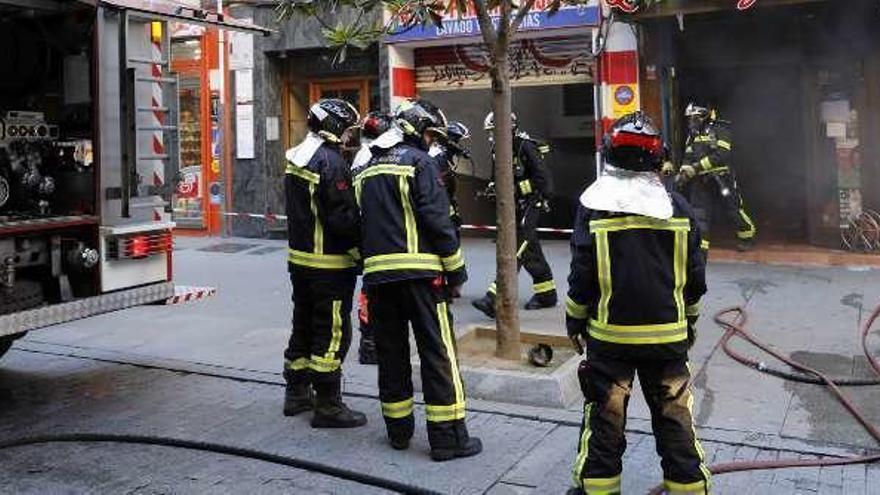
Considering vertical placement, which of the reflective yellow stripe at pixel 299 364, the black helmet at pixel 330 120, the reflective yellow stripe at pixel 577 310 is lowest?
the reflective yellow stripe at pixel 299 364

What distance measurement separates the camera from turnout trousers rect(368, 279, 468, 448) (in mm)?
4609

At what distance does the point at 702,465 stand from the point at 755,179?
1000cm

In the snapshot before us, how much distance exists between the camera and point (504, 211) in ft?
19.3

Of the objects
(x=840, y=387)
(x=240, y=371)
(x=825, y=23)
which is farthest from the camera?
(x=825, y=23)

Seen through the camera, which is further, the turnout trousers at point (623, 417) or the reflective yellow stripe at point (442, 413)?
the reflective yellow stripe at point (442, 413)

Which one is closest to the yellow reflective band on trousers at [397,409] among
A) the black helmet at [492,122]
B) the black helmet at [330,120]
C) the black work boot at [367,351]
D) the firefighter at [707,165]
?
the black helmet at [330,120]

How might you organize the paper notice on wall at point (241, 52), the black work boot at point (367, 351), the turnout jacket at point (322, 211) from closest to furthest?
the turnout jacket at point (322, 211)
the black work boot at point (367, 351)
the paper notice on wall at point (241, 52)

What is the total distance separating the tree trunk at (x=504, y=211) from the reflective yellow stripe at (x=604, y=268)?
85.0 inches

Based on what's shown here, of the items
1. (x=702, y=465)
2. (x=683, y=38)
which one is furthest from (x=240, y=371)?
(x=683, y=38)

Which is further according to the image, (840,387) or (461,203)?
(461,203)

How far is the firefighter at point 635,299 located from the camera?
11.8 feet

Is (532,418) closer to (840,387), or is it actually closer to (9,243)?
(840,387)

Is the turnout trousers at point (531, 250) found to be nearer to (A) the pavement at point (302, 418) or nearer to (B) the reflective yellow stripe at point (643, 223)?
(A) the pavement at point (302, 418)

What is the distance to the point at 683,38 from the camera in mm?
11781
